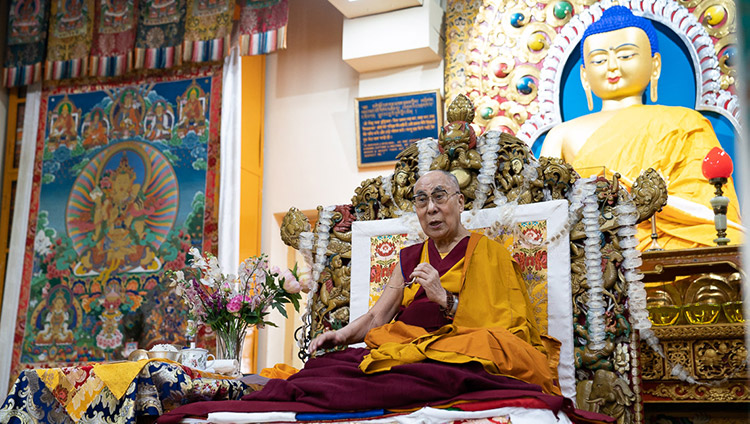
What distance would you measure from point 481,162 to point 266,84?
3595 millimetres

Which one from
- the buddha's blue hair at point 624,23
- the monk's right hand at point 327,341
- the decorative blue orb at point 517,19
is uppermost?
the decorative blue orb at point 517,19

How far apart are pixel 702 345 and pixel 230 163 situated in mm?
3543

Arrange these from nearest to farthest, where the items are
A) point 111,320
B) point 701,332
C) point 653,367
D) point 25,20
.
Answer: point 701,332
point 653,367
point 111,320
point 25,20

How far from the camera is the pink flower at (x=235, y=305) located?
9.25 ft

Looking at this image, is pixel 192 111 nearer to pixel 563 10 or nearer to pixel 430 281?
pixel 563 10

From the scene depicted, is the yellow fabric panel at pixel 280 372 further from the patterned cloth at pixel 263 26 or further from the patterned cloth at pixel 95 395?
the patterned cloth at pixel 263 26

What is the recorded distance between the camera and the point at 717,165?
3.90 m

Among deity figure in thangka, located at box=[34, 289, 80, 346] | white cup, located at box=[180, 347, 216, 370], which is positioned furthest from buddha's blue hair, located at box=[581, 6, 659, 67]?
deity figure in thangka, located at box=[34, 289, 80, 346]

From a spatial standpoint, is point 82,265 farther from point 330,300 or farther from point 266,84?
point 330,300

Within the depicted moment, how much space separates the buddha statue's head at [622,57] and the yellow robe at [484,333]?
259 cm

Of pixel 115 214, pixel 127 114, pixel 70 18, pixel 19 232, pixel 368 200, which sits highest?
pixel 70 18

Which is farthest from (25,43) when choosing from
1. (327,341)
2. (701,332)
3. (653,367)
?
(701,332)

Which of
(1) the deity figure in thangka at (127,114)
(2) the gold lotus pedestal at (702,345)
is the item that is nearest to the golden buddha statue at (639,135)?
(2) the gold lotus pedestal at (702,345)

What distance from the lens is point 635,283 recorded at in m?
2.47
